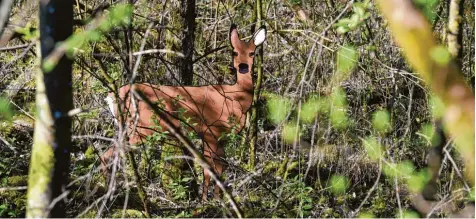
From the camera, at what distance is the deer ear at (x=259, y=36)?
388 cm

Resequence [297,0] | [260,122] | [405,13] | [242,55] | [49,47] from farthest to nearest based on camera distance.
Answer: [260,122]
[297,0]
[242,55]
[49,47]
[405,13]

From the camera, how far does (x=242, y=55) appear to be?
13.0ft

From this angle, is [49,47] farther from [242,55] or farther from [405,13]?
[242,55]

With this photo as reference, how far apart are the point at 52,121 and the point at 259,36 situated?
1.73 m

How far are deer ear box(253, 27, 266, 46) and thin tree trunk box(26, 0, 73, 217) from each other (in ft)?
5.14

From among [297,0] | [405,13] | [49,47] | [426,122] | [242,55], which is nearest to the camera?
[405,13]

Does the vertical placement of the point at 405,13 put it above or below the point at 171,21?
below

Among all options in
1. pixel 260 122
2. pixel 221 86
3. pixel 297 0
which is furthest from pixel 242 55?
pixel 260 122

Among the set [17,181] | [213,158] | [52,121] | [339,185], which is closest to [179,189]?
[213,158]

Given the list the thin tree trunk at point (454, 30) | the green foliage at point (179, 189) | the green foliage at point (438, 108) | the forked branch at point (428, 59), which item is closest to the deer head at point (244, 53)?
the green foliage at point (179, 189)

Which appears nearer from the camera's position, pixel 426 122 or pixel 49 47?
pixel 49 47

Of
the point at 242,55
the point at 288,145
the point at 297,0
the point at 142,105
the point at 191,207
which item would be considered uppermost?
the point at 297,0

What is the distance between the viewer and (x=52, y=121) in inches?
95.1

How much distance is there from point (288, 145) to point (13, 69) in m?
1.94
